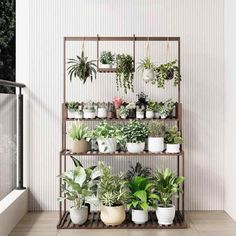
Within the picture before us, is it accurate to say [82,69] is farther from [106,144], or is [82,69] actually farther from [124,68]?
[106,144]

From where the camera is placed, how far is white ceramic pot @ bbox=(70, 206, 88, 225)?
3.92 m

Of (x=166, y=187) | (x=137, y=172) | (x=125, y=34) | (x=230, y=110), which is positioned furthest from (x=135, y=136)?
(x=125, y=34)

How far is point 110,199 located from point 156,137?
0.71 metres

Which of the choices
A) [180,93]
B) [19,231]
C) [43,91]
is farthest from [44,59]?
[19,231]

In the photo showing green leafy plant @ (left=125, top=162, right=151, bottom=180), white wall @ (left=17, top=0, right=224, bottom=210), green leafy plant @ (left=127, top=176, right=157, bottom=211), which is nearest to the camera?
green leafy plant @ (left=127, top=176, right=157, bottom=211)

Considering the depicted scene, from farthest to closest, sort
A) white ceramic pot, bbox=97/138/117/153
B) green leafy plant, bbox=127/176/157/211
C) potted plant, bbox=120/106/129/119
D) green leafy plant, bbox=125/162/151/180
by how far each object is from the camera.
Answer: green leafy plant, bbox=125/162/151/180, potted plant, bbox=120/106/129/119, white ceramic pot, bbox=97/138/117/153, green leafy plant, bbox=127/176/157/211

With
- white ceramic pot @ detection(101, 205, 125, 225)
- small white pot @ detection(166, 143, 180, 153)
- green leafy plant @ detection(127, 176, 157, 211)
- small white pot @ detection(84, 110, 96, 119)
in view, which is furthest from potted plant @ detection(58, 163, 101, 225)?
small white pot @ detection(166, 143, 180, 153)

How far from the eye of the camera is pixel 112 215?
3891 mm

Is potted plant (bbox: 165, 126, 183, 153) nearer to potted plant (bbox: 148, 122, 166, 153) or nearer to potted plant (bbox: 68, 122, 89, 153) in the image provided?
potted plant (bbox: 148, 122, 166, 153)

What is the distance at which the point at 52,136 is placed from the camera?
452 centimetres

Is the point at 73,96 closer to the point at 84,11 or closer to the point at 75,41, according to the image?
the point at 75,41

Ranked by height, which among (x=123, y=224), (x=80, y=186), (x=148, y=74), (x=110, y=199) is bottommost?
(x=123, y=224)

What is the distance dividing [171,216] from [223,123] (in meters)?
1.17

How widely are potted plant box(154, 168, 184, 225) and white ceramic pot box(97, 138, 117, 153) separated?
0.50 metres
